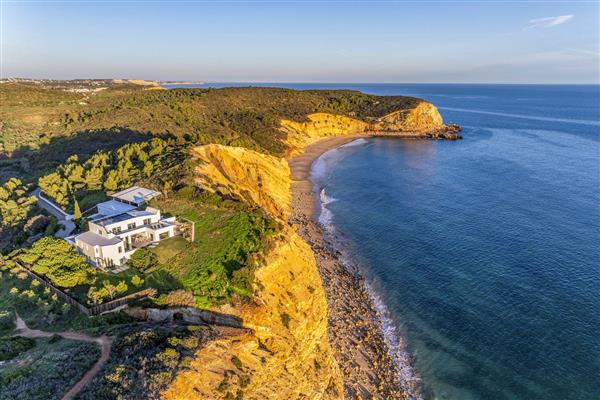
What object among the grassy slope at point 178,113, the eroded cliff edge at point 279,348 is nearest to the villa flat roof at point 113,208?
the eroded cliff edge at point 279,348

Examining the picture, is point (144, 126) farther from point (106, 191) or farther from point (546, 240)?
point (546, 240)

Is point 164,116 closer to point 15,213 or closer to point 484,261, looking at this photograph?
point 15,213

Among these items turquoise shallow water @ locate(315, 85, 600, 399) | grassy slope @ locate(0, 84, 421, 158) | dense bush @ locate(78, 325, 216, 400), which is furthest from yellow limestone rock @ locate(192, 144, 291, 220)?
dense bush @ locate(78, 325, 216, 400)

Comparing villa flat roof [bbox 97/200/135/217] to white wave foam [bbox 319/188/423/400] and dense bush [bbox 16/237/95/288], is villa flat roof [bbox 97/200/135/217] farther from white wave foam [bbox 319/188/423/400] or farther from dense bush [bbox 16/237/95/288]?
white wave foam [bbox 319/188/423/400]

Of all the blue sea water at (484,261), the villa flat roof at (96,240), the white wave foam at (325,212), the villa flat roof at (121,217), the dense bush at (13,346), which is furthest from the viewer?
the white wave foam at (325,212)

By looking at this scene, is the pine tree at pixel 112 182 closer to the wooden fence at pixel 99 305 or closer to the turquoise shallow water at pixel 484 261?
the wooden fence at pixel 99 305

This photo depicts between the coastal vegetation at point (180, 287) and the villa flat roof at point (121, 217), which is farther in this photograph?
the villa flat roof at point (121, 217)
